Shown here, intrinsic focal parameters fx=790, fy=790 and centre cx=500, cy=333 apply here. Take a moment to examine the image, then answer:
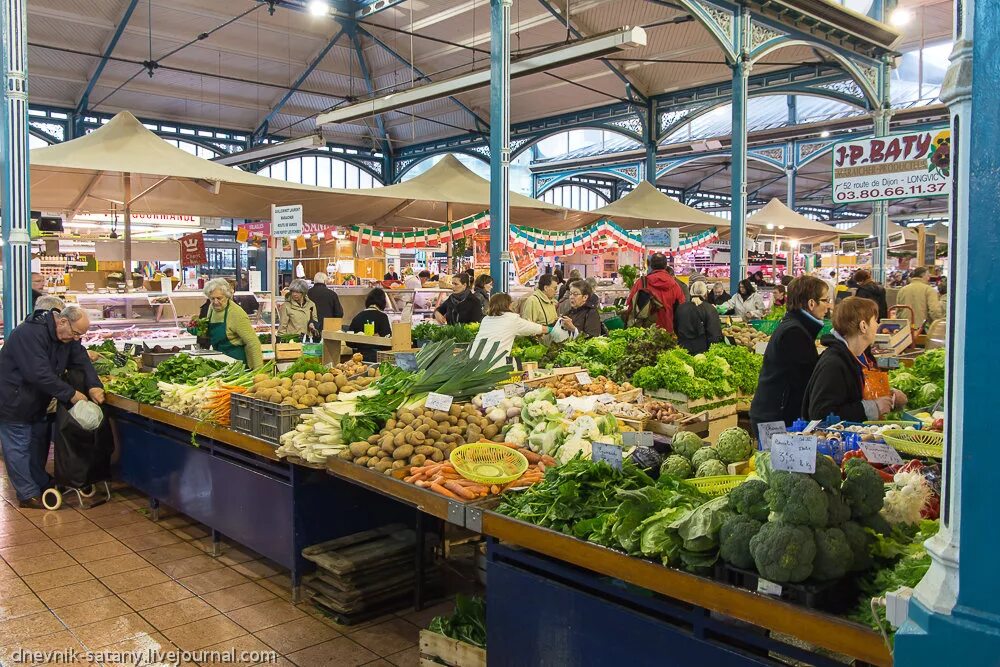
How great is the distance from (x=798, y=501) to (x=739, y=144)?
1137 centimetres

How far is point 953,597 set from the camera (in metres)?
1.72

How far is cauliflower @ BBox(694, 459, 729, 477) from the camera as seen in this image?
3291 mm

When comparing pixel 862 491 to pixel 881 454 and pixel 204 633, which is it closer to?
pixel 881 454

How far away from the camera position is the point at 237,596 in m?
4.58

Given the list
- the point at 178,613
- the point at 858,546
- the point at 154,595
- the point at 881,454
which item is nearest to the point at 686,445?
the point at 881,454

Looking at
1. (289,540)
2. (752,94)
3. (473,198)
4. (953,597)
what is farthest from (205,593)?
(752,94)

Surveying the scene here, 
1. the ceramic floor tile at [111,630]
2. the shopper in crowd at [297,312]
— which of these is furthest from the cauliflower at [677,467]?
the shopper in crowd at [297,312]

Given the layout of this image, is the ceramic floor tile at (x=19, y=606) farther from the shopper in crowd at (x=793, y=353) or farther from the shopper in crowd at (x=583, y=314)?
the shopper in crowd at (x=583, y=314)

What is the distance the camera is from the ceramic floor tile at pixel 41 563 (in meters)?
4.93

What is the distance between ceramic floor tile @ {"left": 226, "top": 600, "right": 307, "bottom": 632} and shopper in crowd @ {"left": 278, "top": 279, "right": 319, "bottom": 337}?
5782 millimetres

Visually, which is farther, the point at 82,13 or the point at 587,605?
the point at 82,13

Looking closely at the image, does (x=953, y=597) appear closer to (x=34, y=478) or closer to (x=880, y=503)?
(x=880, y=503)

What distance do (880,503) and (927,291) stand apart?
33.1 ft

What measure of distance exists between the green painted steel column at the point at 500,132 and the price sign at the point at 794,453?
6.70 meters
